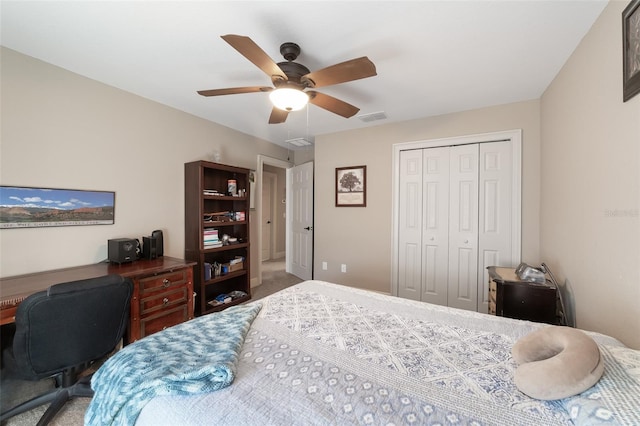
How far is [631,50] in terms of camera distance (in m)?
1.18

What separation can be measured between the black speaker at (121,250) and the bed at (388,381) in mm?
1379

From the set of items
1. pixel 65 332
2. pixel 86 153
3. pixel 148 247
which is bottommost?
pixel 65 332

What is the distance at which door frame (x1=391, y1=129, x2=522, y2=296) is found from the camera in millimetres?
2684

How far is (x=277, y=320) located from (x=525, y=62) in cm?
263

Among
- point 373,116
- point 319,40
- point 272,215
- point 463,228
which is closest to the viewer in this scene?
point 319,40

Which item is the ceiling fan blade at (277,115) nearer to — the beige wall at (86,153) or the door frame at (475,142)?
the beige wall at (86,153)

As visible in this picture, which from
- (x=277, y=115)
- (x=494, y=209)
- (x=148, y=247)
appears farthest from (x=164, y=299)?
(x=494, y=209)

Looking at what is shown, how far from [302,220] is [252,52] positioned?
10.5 feet

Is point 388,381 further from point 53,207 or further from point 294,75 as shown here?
point 53,207

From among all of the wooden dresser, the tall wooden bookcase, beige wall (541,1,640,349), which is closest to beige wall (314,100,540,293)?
beige wall (541,1,640,349)

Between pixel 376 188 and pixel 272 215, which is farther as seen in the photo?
pixel 272 215

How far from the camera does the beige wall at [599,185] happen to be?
1.22 metres

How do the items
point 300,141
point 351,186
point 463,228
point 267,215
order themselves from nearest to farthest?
point 463,228 → point 351,186 → point 300,141 → point 267,215

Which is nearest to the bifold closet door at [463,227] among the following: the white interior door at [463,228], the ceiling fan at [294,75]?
the white interior door at [463,228]
